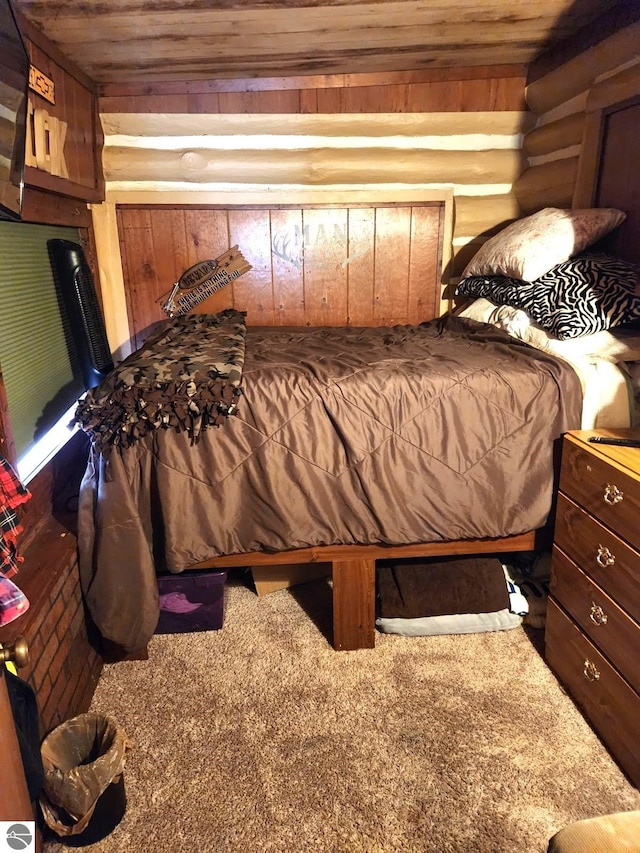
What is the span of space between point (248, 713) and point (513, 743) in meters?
0.75

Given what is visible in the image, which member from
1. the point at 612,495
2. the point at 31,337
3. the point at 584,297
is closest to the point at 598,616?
the point at 612,495

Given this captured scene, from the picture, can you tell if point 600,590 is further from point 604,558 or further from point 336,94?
point 336,94

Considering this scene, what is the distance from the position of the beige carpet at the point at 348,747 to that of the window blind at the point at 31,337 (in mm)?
971

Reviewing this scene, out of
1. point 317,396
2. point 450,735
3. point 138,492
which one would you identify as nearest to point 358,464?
point 317,396

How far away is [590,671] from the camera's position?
154cm

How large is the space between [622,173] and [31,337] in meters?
2.36

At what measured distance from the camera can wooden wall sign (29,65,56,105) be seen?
2100mm

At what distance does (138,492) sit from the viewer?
5.49 feet

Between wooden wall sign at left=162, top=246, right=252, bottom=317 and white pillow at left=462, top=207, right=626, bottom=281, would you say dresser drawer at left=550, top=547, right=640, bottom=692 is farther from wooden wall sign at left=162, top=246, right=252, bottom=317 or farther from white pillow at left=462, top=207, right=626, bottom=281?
Result: wooden wall sign at left=162, top=246, right=252, bottom=317

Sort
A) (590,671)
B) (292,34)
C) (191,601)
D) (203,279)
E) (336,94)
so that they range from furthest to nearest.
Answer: (203,279), (336,94), (292,34), (191,601), (590,671)

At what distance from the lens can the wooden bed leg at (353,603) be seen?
1.82 meters

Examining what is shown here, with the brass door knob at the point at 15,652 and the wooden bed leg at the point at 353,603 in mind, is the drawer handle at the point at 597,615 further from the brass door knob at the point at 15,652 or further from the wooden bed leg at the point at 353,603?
the brass door knob at the point at 15,652

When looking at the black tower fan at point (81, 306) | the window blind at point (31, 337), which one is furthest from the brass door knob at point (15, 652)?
the black tower fan at point (81, 306)

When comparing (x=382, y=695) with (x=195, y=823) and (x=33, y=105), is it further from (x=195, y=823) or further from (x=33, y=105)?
(x=33, y=105)
